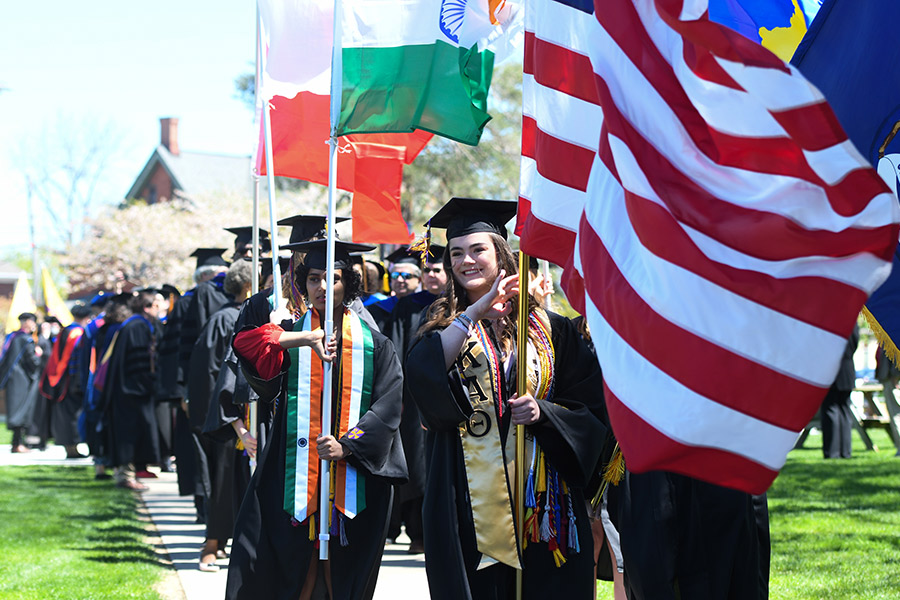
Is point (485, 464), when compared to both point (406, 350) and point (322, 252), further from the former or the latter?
point (406, 350)

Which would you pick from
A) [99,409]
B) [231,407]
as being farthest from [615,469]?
[99,409]

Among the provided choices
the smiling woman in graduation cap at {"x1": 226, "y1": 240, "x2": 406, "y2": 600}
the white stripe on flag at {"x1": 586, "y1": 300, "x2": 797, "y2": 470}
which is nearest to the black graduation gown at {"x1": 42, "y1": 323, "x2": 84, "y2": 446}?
the smiling woman in graduation cap at {"x1": 226, "y1": 240, "x2": 406, "y2": 600}

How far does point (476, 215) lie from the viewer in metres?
4.82

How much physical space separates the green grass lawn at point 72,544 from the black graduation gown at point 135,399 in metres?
0.54

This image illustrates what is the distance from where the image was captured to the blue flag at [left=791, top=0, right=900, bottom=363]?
4688 millimetres

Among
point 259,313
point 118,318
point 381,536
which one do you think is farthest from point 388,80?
point 118,318

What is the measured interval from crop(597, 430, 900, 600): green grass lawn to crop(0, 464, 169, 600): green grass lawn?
353 centimetres

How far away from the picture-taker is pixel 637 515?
4.10 m

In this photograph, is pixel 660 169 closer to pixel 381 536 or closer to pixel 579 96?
pixel 579 96

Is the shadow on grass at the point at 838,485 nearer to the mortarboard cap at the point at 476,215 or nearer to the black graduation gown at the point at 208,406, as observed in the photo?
the black graduation gown at the point at 208,406

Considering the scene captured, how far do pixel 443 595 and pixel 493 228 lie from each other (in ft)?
5.17

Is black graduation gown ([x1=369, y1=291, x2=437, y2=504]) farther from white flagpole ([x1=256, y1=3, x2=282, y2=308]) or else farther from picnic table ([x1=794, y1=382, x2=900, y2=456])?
picnic table ([x1=794, y1=382, x2=900, y2=456])

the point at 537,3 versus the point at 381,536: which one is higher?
the point at 537,3

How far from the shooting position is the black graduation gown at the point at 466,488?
4328 millimetres
